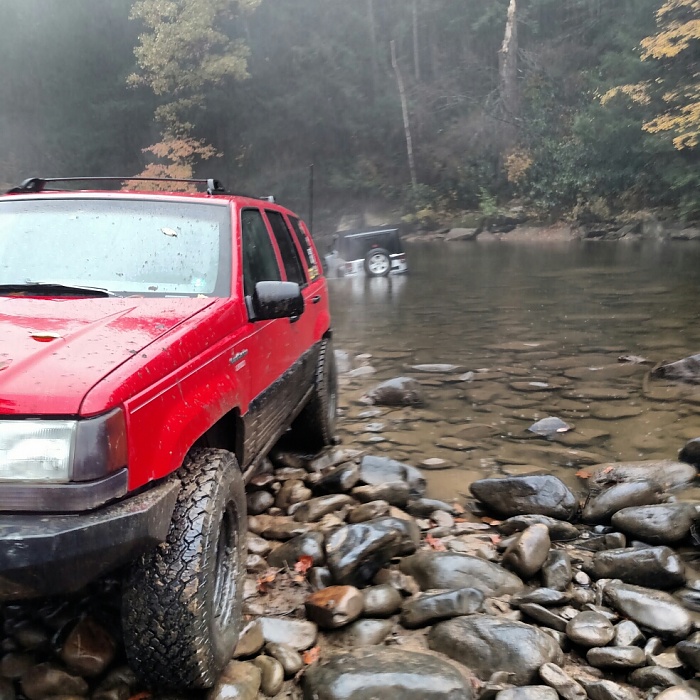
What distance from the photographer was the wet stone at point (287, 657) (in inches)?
112

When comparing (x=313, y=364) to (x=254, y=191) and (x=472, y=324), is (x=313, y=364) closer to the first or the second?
(x=472, y=324)

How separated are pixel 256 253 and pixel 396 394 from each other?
3.67 m

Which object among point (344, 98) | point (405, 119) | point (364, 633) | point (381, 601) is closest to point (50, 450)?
point (364, 633)

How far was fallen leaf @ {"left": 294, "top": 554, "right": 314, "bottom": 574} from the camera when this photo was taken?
12.1 feet

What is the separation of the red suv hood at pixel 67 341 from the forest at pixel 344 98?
32.5 metres

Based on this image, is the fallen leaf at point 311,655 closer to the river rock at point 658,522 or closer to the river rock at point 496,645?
the river rock at point 496,645

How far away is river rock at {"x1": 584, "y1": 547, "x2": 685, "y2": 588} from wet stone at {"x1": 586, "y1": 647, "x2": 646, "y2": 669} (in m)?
0.73

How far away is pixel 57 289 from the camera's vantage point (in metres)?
3.19

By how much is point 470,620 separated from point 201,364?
163 cm

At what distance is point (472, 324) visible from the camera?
11898 millimetres

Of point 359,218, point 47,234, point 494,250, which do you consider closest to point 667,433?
point 47,234

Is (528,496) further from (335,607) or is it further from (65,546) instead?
(65,546)

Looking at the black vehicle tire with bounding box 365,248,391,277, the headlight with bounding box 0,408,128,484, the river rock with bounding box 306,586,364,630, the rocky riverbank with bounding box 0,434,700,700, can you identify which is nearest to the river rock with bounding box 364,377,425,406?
the rocky riverbank with bounding box 0,434,700,700

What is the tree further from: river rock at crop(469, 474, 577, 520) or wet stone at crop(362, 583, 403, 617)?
wet stone at crop(362, 583, 403, 617)
